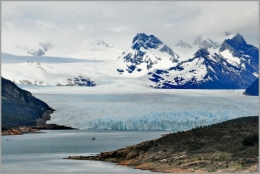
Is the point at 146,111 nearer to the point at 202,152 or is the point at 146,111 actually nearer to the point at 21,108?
the point at 21,108

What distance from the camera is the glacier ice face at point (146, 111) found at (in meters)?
58.2

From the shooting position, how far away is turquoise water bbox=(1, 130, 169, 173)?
2927 cm

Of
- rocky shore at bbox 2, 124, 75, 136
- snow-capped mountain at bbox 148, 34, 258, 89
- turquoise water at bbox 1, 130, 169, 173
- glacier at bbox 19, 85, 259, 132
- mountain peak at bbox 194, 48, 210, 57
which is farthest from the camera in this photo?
mountain peak at bbox 194, 48, 210, 57

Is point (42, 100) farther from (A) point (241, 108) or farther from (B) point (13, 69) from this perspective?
(B) point (13, 69)

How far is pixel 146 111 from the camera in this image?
6222 cm

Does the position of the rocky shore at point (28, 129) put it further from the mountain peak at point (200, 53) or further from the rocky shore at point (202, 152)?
the mountain peak at point (200, 53)

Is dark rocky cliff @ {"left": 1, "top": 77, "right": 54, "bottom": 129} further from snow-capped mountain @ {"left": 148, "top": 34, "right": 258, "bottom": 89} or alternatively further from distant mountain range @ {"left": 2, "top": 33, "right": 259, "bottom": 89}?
snow-capped mountain @ {"left": 148, "top": 34, "right": 258, "bottom": 89}

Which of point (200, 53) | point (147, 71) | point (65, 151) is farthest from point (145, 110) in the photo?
point (147, 71)

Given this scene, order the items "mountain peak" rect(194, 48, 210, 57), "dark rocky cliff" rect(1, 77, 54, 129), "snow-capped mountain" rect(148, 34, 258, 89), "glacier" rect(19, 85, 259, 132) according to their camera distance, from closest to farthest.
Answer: "glacier" rect(19, 85, 259, 132) < "dark rocky cliff" rect(1, 77, 54, 129) < "snow-capped mountain" rect(148, 34, 258, 89) < "mountain peak" rect(194, 48, 210, 57)

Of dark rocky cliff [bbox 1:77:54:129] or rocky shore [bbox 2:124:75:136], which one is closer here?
rocky shore [bbox 2:124:75:136]

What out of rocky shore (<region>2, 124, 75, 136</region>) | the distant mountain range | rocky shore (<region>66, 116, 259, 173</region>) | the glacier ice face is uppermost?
the distant mountain range

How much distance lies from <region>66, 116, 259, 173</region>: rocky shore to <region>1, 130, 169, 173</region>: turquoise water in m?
1.57

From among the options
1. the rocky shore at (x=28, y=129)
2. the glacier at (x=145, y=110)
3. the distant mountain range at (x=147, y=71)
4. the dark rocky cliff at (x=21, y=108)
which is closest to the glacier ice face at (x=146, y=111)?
the glacier at (x=145, y=110)

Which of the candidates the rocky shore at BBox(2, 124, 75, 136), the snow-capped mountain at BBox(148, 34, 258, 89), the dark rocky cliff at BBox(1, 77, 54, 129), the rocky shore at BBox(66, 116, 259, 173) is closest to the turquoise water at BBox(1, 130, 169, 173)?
Result: the rocky shore at BBox(66, 116, 259, 173)
